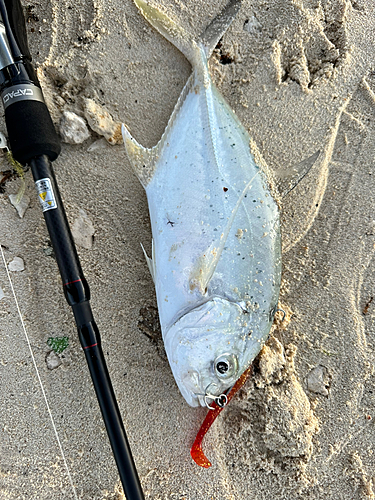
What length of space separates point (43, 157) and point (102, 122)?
19.4 inches

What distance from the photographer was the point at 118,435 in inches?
61.9

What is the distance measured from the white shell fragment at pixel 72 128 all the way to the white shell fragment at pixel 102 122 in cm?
5

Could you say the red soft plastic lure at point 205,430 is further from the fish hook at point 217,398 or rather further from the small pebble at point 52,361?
the small pebble at point 52,361

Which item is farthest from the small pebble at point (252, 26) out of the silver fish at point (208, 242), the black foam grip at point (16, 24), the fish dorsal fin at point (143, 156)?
the black foam grip at point (16, 24)

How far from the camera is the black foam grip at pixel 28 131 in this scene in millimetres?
1706

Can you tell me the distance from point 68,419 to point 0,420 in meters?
0.36

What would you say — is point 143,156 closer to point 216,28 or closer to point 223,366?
point 216,28

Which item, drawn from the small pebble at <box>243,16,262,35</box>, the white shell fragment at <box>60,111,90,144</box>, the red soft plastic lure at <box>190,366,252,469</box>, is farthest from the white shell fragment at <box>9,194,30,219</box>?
the small pebble at <box>243,16,262,35</box>

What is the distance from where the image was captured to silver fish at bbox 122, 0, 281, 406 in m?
1.71

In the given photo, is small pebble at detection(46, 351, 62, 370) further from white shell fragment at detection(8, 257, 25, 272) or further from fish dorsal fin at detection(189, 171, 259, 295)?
A: fish dorsal fin at detection(189, 171, 259, 295)

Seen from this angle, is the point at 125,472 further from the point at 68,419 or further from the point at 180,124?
the point at 180,124

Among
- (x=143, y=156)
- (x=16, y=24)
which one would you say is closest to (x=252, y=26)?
(x=143, y=156)

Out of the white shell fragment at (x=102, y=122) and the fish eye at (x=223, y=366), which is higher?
the white shell fragment at (x=102, y=122)

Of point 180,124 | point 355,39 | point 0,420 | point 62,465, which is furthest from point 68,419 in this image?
point 355,39
